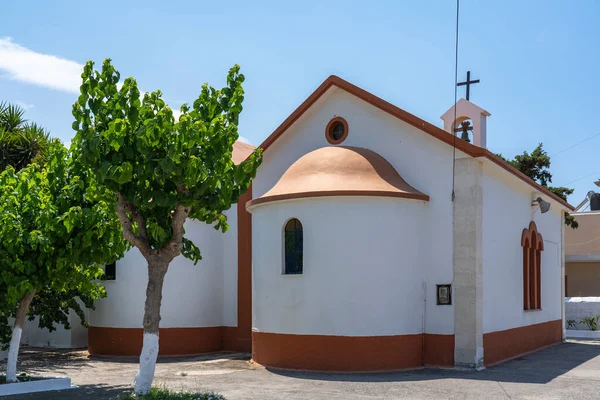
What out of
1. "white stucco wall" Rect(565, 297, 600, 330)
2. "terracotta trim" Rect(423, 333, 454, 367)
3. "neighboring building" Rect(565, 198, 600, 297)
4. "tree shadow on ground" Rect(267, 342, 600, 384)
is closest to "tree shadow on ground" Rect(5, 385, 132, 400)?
"tree shadow on ground" Rect(267, 342, 600, 384)

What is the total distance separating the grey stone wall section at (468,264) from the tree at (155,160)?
5.93m

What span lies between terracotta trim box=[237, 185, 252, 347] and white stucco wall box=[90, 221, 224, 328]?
2.43 ft

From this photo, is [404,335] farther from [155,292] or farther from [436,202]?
[155,292]

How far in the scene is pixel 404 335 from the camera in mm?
14711

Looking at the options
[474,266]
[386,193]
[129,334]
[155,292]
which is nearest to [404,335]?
[474,266]

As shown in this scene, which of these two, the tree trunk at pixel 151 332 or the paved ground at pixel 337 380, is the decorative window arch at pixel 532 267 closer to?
the paved ground at pixel 337 380

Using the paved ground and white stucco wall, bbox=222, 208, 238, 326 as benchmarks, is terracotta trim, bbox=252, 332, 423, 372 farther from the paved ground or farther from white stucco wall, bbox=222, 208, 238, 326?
white stucco wall, bbox=222, 208, 238, 326

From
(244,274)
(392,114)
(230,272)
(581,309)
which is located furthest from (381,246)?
(581,309)

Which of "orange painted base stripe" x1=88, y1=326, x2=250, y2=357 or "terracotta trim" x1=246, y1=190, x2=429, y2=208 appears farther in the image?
"orange painted base stripe" x1=88, y1=326, x2=250, y2=357

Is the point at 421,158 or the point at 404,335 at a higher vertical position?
the point at 421,158

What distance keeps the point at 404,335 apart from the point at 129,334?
7.69 meters

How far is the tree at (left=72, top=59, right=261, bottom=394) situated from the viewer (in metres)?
9.69

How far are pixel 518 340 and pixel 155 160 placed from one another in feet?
38.2

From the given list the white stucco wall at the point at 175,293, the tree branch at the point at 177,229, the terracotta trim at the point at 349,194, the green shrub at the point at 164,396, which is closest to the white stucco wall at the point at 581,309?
the terracotta trim at the point at 349,194
